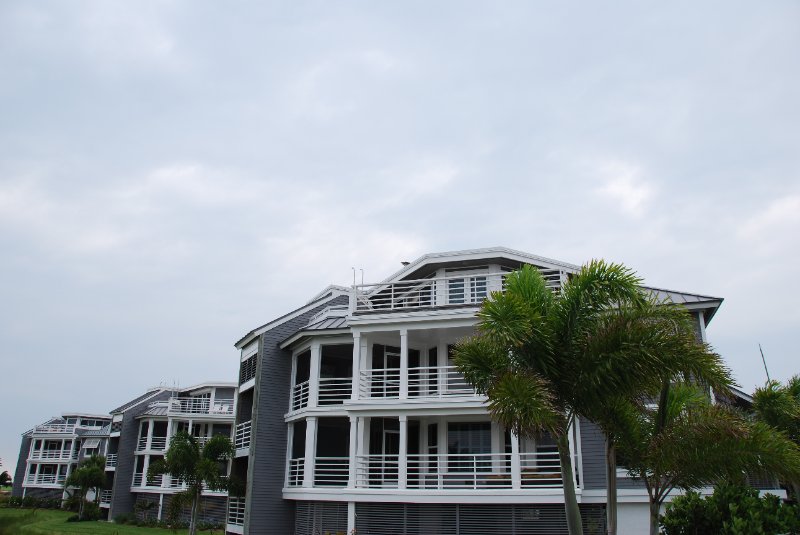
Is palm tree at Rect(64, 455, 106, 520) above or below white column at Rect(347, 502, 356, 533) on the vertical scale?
above

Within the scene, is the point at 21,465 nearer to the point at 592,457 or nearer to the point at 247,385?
the point at 247,385

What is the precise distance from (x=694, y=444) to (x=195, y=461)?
76.0 ft

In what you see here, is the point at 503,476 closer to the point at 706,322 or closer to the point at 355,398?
the point at 355,398

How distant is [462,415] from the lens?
2412 centimetres

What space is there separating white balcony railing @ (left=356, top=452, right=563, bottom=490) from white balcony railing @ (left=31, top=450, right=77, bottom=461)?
52.5m

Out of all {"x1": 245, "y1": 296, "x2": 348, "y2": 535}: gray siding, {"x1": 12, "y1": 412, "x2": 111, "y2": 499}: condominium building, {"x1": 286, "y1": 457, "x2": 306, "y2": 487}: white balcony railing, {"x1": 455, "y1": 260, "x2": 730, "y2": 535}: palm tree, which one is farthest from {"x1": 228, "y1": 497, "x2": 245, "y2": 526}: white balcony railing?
{"x1": 12, "y1": 412, "x2": 111, "y2": 499}: condominium building

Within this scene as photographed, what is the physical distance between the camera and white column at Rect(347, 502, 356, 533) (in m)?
22.6

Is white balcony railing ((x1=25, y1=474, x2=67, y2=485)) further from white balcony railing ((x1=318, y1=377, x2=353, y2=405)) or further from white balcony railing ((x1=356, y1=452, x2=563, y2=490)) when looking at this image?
white balcony railing ((x1=356, y1=452, x2=563, y2=490))

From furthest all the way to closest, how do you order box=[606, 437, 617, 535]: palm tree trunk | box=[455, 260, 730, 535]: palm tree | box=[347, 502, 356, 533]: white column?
box=[347, 502, 356, 533]: white column → box=[606, 437, 617, 535]: palm tree trunk → box=[455, 260, 730, 535]: palm tree

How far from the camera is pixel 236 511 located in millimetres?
28906

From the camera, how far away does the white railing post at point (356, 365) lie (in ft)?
80.0

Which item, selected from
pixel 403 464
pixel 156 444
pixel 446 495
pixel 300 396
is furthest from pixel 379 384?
pixel 156 444

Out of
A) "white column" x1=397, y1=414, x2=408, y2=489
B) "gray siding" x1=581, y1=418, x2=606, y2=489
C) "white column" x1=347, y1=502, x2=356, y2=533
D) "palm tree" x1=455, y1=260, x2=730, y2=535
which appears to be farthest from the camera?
"white column" x1=347, y1=502, x2=356, y2=533

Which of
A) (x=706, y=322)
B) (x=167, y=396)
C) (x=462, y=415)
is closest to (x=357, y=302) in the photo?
(x=462, y=415)
